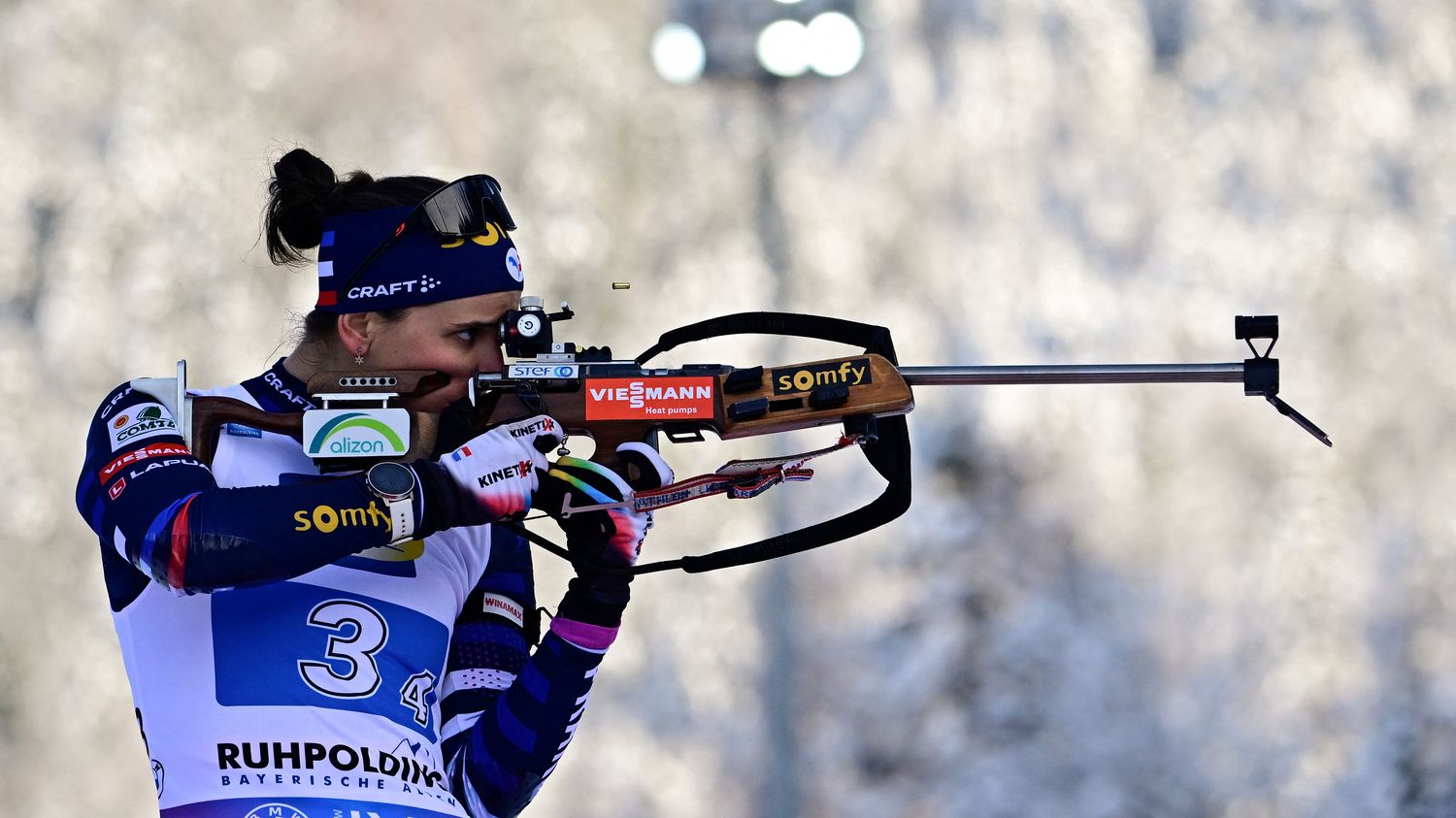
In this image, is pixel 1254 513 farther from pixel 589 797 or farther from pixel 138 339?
pixel 138 339

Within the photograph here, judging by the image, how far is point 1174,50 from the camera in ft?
15.8

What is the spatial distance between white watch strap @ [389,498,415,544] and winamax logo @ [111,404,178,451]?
0.27m

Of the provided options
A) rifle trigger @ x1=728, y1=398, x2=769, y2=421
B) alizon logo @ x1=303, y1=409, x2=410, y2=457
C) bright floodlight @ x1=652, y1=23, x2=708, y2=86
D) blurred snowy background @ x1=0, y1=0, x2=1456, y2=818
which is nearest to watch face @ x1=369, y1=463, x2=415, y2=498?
alizon logo @ x1=303, y1=409, x2=410, y2=457

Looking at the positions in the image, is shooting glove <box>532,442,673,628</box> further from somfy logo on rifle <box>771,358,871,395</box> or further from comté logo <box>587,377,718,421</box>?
somfy logo on rifle <box>771,358,871,395</box>

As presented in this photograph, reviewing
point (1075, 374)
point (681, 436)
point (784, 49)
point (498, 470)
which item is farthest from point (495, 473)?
point (784, 49)

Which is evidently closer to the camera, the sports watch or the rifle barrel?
the sports watch

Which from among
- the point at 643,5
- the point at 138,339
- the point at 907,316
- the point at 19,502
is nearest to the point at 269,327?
the point at 138,339

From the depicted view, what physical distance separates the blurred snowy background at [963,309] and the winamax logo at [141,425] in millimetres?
2765

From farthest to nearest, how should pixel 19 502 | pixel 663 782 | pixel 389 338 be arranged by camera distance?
pixel 663 782 → pixel 19 502 → pixel 389 338

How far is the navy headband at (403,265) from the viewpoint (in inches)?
75.5

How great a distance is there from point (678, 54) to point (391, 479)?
3.19 meters

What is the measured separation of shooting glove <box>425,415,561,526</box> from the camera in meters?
1.71

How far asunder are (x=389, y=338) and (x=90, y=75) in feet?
9.63

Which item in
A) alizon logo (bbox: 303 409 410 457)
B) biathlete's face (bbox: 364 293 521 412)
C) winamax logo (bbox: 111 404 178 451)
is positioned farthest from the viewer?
biathlete's face (bbox: 364 293 521 412)
